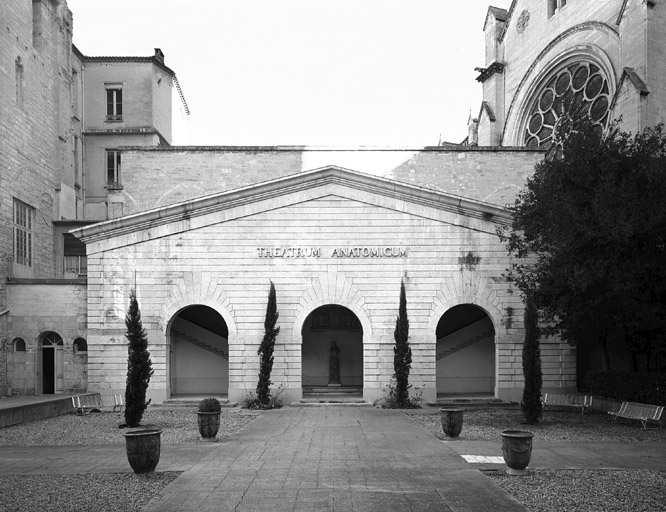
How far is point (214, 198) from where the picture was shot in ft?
83.8

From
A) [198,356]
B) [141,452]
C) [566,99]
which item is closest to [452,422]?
[141,452]

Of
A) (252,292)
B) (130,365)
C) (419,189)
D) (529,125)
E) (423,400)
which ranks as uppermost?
(529,125)

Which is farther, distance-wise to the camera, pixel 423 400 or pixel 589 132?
pixel 423 400

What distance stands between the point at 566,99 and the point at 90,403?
2350 centimetres

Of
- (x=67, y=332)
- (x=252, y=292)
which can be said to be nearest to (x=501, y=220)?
(x=252, y=292)

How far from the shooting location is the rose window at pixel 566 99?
3328 cm

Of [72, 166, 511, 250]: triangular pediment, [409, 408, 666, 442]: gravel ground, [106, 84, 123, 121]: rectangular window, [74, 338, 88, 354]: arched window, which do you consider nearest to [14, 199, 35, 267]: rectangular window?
[74, 338, 88, 354]: arched window

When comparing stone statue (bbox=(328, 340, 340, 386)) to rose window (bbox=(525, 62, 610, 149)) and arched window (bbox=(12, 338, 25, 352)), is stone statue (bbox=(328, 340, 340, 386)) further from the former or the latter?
rose window (bbox=(525, 62, 610, 149))

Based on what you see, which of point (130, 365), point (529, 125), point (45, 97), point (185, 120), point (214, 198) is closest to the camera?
point (130, 365)

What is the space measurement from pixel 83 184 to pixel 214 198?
52.7ft

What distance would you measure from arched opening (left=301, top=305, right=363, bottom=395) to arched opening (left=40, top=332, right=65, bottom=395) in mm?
9563

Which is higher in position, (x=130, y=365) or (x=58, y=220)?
(x=58, y=220)

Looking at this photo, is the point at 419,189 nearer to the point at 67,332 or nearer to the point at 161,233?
the point at 161,233

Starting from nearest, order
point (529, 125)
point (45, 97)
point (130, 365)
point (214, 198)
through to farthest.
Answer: point (130, 365) < point (214, 198) < point (45, 97) < point (529, 125)
